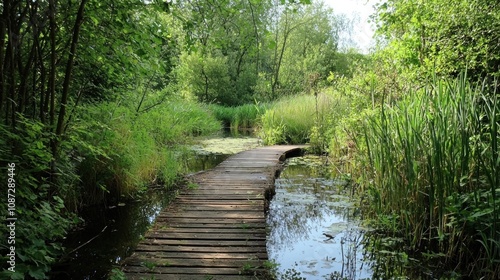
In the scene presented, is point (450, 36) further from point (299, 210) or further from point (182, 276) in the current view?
point (182, 276)

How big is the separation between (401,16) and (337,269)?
12.9 ft

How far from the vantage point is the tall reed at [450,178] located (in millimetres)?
2619

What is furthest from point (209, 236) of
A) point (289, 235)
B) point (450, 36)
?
point (450, 36)

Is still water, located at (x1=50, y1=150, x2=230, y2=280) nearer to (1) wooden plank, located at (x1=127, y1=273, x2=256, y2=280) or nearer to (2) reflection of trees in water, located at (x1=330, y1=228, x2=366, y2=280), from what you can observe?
(1) wooden plank, located at (x1=127, y1=273, x2=256, y2=280)

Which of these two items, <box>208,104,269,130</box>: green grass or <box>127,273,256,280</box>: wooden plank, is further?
<box>208,104,269,130</box>: green grass

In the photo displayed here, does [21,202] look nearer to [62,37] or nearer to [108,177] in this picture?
[62,37]

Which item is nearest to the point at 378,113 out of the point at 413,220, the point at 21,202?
the point at 413,220

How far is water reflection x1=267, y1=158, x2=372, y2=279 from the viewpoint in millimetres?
3182

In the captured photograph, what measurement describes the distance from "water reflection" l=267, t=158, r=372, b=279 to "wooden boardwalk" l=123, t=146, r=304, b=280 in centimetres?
26

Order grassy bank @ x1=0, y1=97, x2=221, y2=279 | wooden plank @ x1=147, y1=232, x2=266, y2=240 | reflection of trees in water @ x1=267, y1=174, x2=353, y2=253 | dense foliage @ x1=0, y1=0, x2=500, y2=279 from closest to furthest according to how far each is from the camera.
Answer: grassy bank @ x1=0, y1=97, x2=221, y2=279 → dense foliage @ x1=0, y1=0, x2=500, y2=279 → wooden plank @ x1=147, y1=232, x2=266, y2=240 → reflection of trees in water @ x1=267, y1=174, x2=353, y2=253

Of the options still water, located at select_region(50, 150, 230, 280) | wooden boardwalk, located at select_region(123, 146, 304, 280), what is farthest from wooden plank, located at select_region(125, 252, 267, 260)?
still water, located at select_region(50, 150, 230, 280)

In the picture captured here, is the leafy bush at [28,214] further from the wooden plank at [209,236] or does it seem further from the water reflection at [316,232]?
the water reflection at [316,232]

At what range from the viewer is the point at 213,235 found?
11.4ft

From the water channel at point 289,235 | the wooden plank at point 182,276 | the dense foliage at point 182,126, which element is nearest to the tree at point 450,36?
the dense foliage at point 182,126
